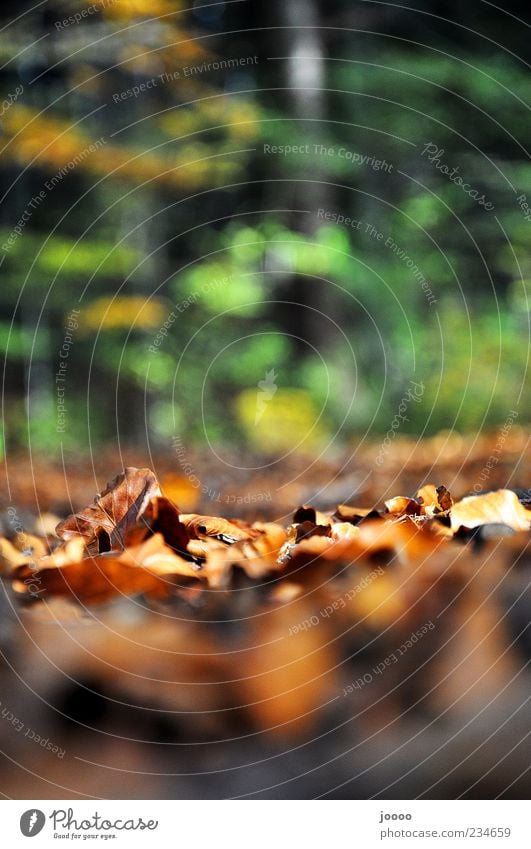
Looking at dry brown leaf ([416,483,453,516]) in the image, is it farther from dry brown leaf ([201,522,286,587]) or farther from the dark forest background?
the dark forest background

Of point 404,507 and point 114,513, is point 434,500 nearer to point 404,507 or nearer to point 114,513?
point 404,507

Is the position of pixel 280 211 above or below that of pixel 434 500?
above

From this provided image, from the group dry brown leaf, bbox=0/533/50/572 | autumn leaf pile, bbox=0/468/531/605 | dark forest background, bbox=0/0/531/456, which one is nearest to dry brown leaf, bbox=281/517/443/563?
autumn leaf pile, bbox=0/468/531/605

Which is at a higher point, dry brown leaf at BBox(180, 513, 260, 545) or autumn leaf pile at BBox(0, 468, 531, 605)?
dry brown leaf at BBox(180, 513, 260, 545)

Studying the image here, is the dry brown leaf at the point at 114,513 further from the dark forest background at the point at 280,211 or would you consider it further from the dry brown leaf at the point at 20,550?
the dark forest background at the point at 280,211

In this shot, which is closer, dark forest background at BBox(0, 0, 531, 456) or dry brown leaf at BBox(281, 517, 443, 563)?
dry brown leaf at BBox(281, 517, 443, 563)

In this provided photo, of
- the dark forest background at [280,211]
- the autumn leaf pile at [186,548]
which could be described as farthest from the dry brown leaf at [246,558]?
the dark forest background at [280,211]

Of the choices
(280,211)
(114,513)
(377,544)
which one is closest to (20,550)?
(114,513)
